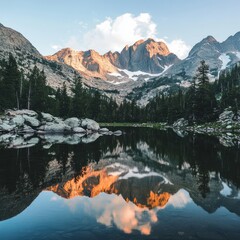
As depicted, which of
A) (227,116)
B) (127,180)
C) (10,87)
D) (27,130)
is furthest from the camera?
(10,87)

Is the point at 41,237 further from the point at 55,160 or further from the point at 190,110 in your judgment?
the point at 190,110

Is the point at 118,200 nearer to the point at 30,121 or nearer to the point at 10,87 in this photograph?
the point at 30,121

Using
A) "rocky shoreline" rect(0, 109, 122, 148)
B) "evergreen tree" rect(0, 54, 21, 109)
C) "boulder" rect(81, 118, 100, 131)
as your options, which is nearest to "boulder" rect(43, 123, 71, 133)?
"rocky shoreline" rect(0, 109, 122, 148)

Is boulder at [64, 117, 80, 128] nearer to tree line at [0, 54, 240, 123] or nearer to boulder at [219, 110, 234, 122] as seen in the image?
tree line at [0, 54, 240, 123]

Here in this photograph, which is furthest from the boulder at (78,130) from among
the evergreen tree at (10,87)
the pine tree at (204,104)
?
the pine tree at (204,104)

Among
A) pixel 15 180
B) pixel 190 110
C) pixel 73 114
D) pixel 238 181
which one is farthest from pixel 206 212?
pixel 73 114

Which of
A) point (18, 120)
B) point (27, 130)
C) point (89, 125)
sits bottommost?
point (27, 130)

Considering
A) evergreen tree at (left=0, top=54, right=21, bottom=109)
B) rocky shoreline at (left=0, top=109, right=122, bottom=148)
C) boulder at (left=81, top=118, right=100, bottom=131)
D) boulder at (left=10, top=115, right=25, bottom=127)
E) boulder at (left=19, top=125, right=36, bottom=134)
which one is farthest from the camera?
boulder at (left=81, top=118, right=100, bottom=131)

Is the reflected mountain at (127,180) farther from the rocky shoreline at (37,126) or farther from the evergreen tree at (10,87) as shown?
the evergreen tree at (10,87)

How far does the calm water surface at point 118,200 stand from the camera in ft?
39.3

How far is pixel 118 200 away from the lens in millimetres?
16859

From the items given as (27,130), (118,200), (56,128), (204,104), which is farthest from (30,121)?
(118,200)

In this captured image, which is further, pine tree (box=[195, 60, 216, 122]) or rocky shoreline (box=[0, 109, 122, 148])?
pine tree (box=[195, 60, 216, 122])

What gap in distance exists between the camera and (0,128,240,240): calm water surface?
39.3 ft
